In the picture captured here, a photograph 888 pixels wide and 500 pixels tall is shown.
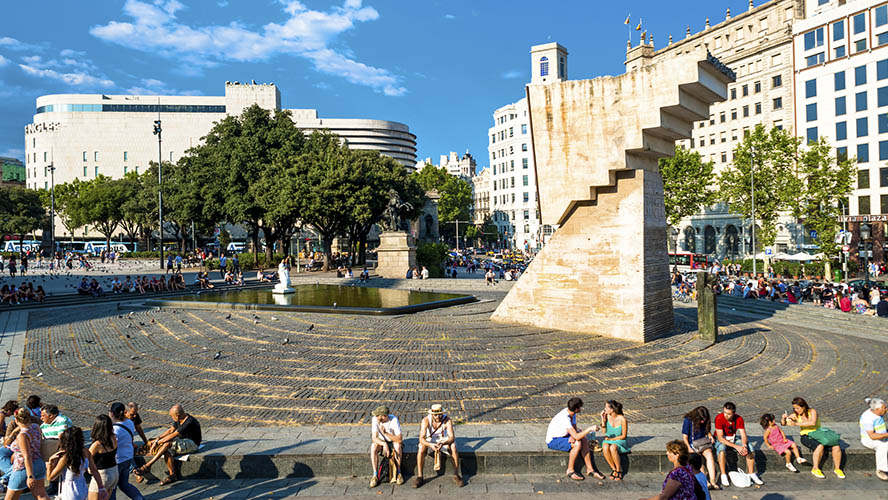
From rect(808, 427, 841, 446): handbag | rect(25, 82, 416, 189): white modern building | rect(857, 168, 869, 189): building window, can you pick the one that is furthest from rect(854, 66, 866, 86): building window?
rect(25, 82, 416, 189): white modern building

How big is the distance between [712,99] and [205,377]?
1571 centimetres

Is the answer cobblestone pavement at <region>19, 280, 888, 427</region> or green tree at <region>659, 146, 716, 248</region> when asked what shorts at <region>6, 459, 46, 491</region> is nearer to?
cobblestone pavement at <region>19, 280, 888, 427</region>

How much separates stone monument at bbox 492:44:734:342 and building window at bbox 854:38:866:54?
3928 centimetres

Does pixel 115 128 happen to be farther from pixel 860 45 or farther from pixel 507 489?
pixel 507 489

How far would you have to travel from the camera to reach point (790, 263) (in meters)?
42.4

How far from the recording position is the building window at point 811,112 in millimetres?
46500

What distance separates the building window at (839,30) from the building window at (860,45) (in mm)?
1369

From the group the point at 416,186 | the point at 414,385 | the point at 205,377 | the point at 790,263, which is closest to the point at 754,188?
the point at 790,263

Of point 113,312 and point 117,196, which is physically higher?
point 117,196

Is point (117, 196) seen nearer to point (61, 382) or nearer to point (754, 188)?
point (61, 382)

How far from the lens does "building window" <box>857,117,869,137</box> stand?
43.0m

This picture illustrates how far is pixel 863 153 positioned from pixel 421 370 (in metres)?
48.5

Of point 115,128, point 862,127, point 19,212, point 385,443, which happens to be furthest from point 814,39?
→ point 115,128

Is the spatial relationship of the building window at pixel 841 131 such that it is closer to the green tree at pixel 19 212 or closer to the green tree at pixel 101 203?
the green tree at pixel 101 203
